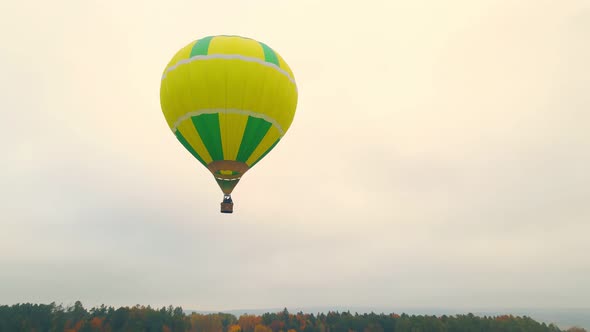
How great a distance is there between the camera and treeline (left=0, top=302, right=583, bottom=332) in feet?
196

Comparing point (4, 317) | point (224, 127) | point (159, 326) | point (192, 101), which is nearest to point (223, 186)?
point (224, 127)

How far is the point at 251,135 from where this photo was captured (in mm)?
18266

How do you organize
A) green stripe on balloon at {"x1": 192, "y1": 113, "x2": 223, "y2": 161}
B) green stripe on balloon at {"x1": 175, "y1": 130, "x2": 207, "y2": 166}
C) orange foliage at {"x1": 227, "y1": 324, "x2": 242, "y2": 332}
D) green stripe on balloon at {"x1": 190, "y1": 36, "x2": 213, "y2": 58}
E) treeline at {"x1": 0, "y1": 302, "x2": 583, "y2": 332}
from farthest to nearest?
orange foliage at {"x1": 227, "y1": 324, "x2": 242, "y2": 332} < treeline at {"x1": 0, "y1": 302, "x2": 583, "y2": 332} < green stripe on balloon at {"x1": 175, "y1": 130, "x2": 207, "y2": 166} < green stripe on balloon at {"x1": 190, "y1": 36, "x2": 213, "y2": 58} < green stripe on balloon at {"x1": 192, "y1": 113, "x2": 223, "y2": 161}

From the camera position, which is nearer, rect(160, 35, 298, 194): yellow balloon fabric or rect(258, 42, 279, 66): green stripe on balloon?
rect(160, 35, 298, 194): yellow balloon fabric

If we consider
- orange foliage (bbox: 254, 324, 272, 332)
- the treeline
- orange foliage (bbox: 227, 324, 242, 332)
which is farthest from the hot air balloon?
orange foliage (bbox: 227, 324, 242, 332)

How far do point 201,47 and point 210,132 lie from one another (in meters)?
4.19

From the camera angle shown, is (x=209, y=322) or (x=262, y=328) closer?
(x=262, y=328)

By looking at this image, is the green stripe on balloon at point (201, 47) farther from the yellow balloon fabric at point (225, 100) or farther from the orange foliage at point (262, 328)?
the orange foliage at point (262, 328)

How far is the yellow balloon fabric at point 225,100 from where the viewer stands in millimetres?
17578

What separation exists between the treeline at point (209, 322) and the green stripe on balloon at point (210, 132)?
53.1m

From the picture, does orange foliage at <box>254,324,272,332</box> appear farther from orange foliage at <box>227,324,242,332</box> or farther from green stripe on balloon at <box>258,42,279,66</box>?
green stripe on balloon at <box>258,42,279,66</box>

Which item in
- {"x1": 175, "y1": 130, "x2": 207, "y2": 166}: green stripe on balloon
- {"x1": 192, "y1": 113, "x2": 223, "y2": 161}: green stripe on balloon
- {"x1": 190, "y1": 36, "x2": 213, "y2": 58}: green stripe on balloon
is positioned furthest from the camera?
{"x1": 175, "y1": 130, "x2": 207, "y2": 166}: green stripe on balloon

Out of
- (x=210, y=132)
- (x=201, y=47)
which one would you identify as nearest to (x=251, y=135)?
(x=210, y=132)

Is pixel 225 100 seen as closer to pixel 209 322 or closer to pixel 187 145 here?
pixel 187 145
